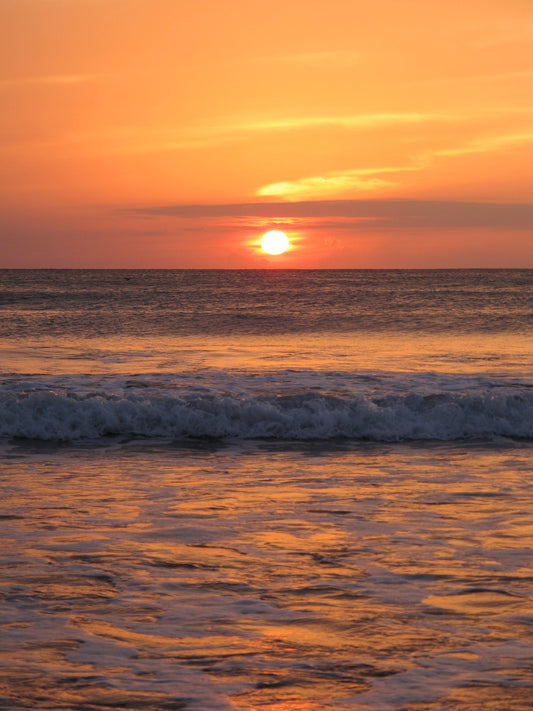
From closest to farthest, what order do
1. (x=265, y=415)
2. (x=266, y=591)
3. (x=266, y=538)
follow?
(x=266, y=591)
(x=266, y=538)
(x=265, y=415)

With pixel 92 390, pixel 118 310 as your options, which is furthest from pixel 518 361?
pixel 118 310

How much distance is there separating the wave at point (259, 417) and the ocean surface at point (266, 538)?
0.13 feet

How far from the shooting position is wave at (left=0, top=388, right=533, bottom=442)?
1347 cm

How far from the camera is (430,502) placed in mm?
8414

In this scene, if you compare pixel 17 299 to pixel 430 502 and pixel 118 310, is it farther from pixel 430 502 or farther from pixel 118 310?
pixel 430 502

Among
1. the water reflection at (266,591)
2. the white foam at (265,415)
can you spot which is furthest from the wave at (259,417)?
the water reflection at (266,591)

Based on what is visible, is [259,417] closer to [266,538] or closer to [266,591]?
[266,538]

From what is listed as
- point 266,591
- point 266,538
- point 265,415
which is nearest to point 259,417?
point 265,415

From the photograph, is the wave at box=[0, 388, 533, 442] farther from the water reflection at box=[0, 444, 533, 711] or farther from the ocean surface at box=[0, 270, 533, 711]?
the water reflection at box=[0, 444, 533, 711]

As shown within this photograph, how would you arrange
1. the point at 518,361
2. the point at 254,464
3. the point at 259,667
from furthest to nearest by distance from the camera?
the point at 518,361 → the point at 254,464 → the point at 259,667

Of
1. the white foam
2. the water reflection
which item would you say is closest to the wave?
the white foam

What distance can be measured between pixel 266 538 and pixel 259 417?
6836 millimetres

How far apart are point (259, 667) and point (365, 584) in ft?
5.07

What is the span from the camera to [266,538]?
7070 mm
